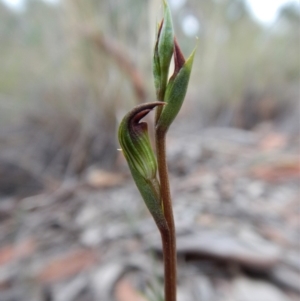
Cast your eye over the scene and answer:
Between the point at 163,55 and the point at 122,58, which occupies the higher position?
the point at 122,58

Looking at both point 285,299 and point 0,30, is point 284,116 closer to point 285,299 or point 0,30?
point 0,30

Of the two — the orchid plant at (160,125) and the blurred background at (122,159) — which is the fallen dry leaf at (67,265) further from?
the orchid plant at (160,125)

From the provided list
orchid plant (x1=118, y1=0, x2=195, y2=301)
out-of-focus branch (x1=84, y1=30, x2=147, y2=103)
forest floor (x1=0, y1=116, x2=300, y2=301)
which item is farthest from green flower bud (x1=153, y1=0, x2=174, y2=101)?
out-of-focus branch (x1=84, y1=30, x2=147, y2=103)

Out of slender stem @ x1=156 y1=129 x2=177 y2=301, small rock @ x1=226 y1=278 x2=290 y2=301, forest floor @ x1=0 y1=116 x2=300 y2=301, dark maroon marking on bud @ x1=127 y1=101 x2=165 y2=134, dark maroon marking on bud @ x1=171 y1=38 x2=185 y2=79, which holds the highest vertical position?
forest floor @ x1=0 y1=116 x2=300 y2=301

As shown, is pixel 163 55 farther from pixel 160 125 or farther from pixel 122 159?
pixel 122 159

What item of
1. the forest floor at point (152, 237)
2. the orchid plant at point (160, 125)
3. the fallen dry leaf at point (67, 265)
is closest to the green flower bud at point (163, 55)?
the orchid plant at point (160, 125)

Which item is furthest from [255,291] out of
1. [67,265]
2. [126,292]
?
[67,265]

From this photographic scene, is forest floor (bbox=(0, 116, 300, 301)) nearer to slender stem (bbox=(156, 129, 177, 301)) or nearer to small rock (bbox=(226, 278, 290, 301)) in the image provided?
small rock (bbox=(226, 278, 290, 301))
